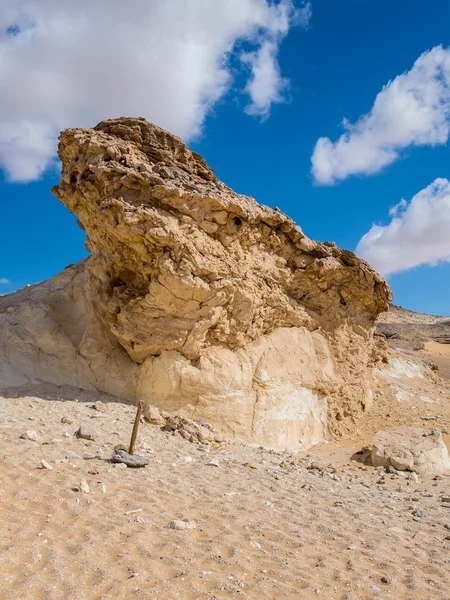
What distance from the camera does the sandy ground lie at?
3.62 metres

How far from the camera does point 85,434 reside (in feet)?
24.3

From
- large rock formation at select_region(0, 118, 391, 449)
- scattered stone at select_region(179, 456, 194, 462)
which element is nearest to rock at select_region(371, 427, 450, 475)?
large rock formation at select_region(0, 118, 391, 449)

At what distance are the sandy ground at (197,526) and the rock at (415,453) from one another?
2.41 ft

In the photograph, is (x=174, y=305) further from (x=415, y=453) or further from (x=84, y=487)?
(x=415, y=453)

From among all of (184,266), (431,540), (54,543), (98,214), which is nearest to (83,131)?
(98,214)

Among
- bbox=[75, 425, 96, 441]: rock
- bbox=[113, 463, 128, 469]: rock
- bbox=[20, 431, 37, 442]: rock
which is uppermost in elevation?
bbox=[75, 425, 96, 441]: rock

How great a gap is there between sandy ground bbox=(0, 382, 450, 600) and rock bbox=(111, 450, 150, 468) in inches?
5.4

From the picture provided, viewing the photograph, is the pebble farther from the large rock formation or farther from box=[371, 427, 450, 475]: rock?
box=[371, 427, 450, 475]: rock

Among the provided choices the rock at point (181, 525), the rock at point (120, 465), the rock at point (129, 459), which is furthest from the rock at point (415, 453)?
the rock at point (181, 525)

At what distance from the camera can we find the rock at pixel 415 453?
29.7 feet

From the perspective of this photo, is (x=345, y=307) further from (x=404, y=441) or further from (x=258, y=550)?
(x=258, y=550)

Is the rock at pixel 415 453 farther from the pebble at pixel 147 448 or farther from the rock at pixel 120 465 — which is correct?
the rock at pixel 120 465

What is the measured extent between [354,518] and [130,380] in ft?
19.7

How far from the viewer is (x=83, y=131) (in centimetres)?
995
